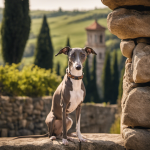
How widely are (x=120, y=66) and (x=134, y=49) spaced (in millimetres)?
49207

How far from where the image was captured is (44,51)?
1959cm

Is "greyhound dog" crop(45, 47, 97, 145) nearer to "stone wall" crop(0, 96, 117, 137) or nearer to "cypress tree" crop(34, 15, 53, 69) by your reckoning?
"stone wall" crop(0, 96, 117, 137)

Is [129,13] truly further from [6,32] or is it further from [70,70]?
[6,32]

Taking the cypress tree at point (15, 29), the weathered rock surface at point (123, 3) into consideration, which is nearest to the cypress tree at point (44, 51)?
the cypress tree at point (15, 29)

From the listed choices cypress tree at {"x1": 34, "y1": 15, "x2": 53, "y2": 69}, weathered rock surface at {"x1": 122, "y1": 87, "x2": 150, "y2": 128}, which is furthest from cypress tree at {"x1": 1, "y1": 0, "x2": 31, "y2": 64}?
weathered rock surface at {"x1": 122, "y1": 87, "x2": 150, "y2": 128}

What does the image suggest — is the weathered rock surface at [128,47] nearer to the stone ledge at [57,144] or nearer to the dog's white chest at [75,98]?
the dog's white chest at [75,98]

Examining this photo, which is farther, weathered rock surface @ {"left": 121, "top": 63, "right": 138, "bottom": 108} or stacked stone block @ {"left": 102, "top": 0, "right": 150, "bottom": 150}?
weathered rock surface @ {"left": 121, "top": 63, "right": 138, "bottom": 108}

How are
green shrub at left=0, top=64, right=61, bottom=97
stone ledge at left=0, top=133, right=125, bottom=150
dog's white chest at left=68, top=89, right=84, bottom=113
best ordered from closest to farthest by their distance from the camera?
Answer: stone ledge at left=0, top=133, right=125, bottom=150
dog's white chest at left=68, top=89, right=84, bottom=113
green shrub at left=0, top=64, right=61, bottom=97

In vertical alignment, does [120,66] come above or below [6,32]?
below

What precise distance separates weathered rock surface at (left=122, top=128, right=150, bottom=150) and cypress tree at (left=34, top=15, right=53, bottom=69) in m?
15.7

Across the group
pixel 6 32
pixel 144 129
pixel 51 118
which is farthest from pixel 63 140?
pixel 6 32

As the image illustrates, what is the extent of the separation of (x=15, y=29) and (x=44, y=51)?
4.62m

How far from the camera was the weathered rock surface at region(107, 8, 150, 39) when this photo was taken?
355cm

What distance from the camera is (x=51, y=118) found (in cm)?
394
